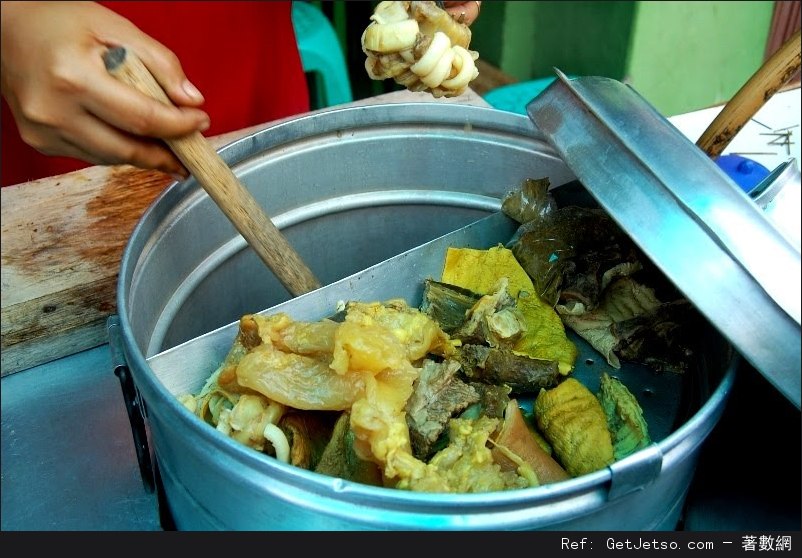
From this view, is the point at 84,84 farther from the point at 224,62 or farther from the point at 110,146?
the point at 224,62

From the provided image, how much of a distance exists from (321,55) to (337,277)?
1814 mm

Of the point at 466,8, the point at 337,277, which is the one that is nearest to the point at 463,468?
the point at 337,277

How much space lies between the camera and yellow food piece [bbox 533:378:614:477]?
123cm

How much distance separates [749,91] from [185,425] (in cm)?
105

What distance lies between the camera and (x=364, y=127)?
5.66 feet

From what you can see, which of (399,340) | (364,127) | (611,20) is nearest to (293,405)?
(399,340)

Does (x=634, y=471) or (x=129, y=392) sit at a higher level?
(x=634, y=471)

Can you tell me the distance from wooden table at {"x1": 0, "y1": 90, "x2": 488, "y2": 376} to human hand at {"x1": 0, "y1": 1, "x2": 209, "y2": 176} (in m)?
0.42

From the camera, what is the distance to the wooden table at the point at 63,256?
1.60 m

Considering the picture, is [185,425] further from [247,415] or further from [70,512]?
A: [70,512]

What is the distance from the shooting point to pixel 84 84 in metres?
1.08

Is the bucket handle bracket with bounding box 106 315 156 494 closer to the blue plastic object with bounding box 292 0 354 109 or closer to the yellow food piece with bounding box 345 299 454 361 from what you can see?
the yellow food piece with bounding box 345 299 454 361

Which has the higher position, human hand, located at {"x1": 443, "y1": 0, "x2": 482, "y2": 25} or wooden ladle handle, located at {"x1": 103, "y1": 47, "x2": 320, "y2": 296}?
human hand, located at {"x1": 443, "y1": 0, "x2": 482, "y2": 25}

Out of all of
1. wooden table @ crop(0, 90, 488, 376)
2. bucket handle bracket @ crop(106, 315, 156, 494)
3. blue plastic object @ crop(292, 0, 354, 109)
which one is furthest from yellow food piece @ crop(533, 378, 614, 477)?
blue plastic object @ crop(292, 0, 354, 109)
